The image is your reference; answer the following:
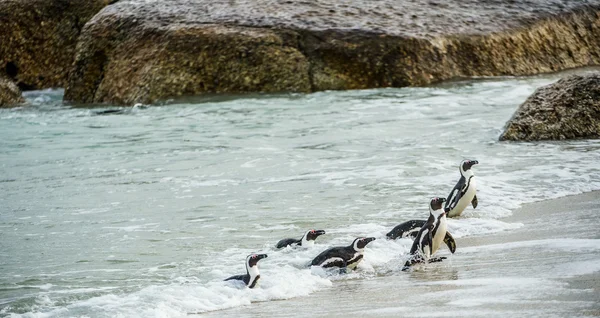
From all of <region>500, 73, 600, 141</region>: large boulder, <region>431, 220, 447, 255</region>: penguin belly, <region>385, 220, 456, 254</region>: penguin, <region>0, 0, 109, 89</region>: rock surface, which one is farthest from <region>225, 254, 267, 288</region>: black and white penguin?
<region>0, 0, 109, 89</region>: rock surface

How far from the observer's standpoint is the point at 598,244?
5566mm

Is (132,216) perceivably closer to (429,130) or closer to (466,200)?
(466,200)

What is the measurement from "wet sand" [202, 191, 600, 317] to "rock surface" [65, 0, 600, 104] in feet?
28.3

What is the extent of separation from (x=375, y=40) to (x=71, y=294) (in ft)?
32.4

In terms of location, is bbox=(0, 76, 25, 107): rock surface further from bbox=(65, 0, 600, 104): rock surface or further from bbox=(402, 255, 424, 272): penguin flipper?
bbox=(402, 255, 424, 272): penguin flipper

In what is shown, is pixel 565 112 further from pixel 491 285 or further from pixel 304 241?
pixel 491 285

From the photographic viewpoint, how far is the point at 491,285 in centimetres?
493

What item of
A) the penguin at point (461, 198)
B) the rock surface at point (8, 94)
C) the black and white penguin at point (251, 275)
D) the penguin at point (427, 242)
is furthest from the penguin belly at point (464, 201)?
the rock surface at point (8, 94)

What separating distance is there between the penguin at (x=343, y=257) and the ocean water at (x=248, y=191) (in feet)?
0.24

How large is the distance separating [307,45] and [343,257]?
9267 mm

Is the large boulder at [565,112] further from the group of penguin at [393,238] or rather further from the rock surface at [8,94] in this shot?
the rock surface at [8,94]

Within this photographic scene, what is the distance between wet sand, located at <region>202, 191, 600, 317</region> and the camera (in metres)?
4.48

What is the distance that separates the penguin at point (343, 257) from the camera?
5.67 meters

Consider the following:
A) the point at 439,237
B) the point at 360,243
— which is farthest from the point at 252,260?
the point at 439,237
